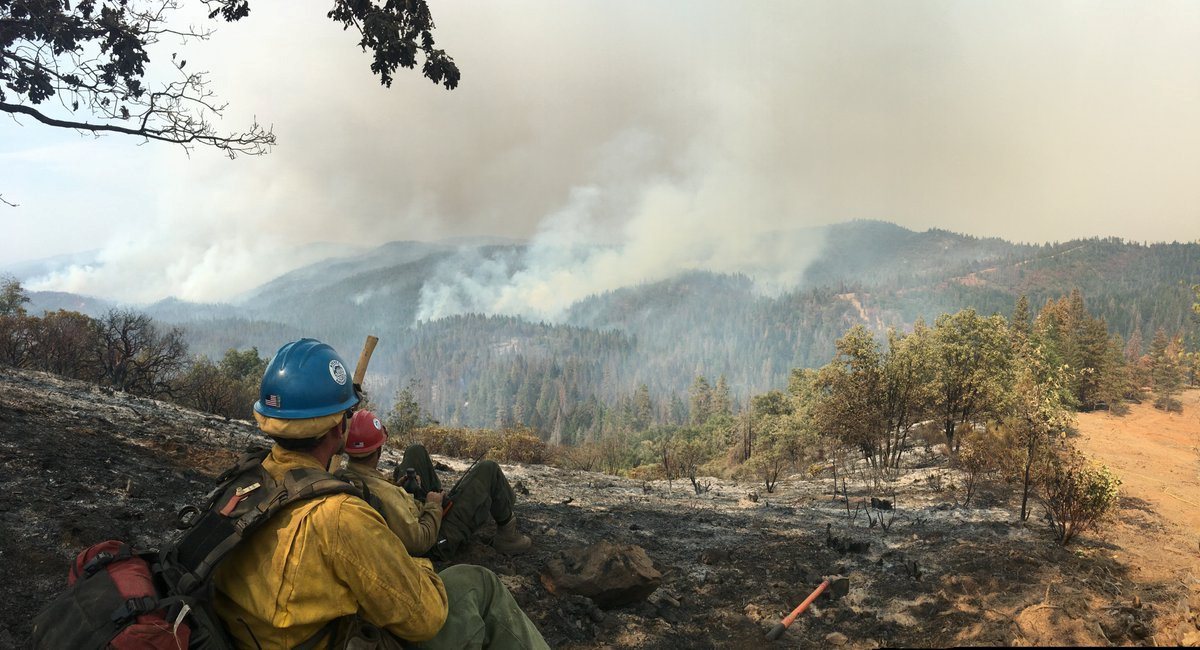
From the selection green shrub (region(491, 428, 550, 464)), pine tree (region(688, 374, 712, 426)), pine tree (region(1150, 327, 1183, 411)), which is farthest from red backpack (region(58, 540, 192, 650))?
pine tree (region(688, 374, 712, 426))

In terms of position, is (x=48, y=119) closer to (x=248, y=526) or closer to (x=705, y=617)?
(x=248, y=526)

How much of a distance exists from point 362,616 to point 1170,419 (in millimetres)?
69856

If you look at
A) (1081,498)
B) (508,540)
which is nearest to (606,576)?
(508,540)

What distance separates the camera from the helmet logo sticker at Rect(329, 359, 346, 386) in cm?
296

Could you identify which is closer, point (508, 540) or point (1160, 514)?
point (508, 540)

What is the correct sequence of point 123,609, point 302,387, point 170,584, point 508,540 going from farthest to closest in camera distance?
1. point 508,540
2. point 302,387
3. point 170,584
4. point 123,609

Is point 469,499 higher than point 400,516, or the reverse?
point 400,516

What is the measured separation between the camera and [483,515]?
21.3 feet

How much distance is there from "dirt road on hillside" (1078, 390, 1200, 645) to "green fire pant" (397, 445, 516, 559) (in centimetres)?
621

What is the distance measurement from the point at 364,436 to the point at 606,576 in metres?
2.80

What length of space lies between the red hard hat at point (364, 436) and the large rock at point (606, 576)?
2.35 m

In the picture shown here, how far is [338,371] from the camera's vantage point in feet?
9.93

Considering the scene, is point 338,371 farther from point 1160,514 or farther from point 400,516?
point 1160,514

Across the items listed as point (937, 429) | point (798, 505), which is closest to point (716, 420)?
point (937, 429)
